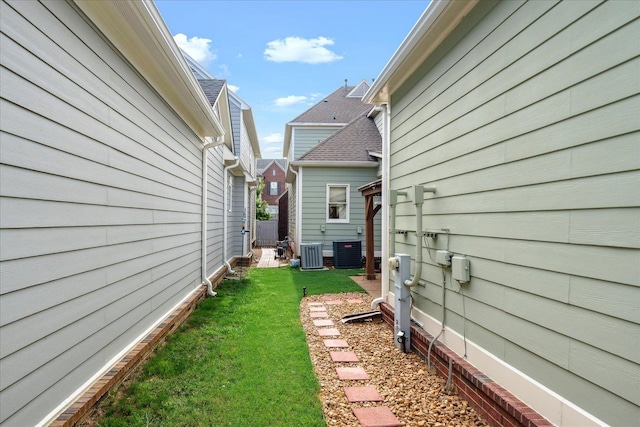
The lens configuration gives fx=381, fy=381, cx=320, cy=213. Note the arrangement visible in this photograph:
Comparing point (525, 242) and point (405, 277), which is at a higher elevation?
point (525, 242)

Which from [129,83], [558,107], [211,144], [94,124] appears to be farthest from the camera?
[211,144]

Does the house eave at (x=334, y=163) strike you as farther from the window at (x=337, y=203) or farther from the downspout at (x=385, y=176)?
the downspout at (x=385, y=176)

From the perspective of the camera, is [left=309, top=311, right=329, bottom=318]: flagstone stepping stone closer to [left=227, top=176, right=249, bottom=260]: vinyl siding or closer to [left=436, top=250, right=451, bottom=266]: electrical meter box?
[left=436, top=250, right=451, bottom=266]: electrical meter box

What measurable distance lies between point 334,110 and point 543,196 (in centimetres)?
1423

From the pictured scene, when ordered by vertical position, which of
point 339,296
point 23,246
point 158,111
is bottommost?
point 339,296

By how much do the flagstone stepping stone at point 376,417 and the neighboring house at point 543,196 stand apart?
2.53 feet

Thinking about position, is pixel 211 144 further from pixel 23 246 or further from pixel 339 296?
pixel 23 246

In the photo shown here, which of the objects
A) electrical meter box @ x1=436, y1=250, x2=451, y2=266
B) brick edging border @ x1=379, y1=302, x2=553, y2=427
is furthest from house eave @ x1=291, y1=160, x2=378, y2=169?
electrical meter box @ x1=436, y1=250, x2=451, y2=266

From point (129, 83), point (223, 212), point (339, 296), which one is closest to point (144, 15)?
point (129, 83)

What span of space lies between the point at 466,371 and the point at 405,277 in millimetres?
1352

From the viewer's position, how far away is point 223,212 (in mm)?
9297

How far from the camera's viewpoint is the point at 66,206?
2395 millimetres

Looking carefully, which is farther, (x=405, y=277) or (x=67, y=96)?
(x=405, y=277)

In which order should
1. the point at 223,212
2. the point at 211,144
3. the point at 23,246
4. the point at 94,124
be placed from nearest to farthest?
the point at 23,246
the point at 94,124
the point at 211,144
the point at 223,212
